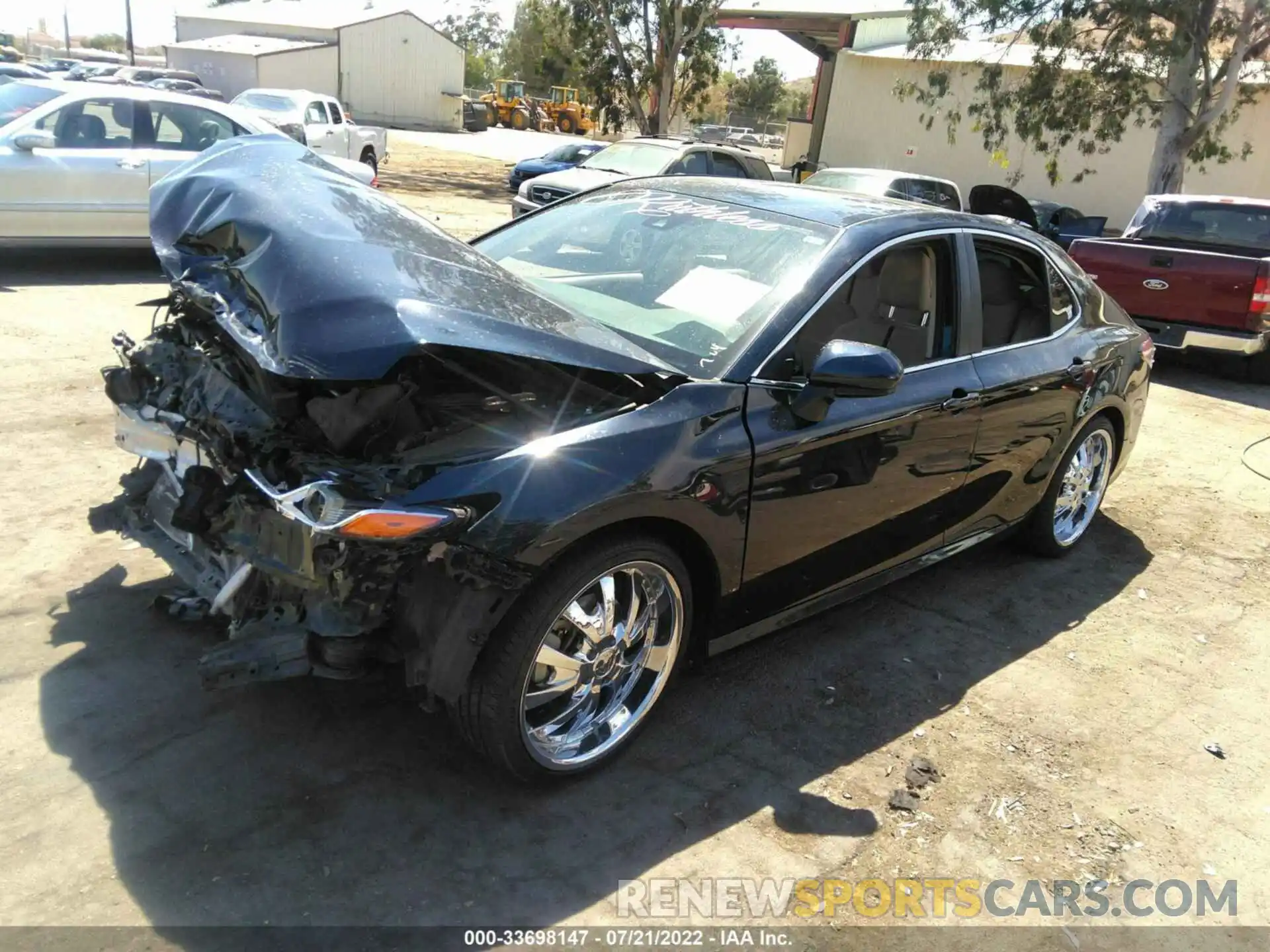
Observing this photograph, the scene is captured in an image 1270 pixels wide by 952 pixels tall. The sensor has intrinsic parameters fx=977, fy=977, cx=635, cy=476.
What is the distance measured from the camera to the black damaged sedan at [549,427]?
2609mm

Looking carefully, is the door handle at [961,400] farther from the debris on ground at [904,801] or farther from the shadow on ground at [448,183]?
the shadow on ground at [448,183]

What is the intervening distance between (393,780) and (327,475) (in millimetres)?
977

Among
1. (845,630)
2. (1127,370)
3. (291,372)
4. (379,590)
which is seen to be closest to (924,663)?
(845,630)

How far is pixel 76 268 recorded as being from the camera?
9.43m

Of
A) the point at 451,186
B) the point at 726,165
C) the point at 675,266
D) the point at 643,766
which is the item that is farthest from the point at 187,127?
the point at 451,186

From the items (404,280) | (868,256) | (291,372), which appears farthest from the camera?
(868,256)

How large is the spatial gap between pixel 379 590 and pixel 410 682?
0.30 metres

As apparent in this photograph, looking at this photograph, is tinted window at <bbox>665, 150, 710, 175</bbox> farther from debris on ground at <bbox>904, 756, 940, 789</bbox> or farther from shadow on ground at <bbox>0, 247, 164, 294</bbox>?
debris on ground at <bbox>904, 756, 940, 789</bbox>

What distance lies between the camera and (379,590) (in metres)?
2.54

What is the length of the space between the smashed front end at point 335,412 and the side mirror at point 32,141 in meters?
6.36

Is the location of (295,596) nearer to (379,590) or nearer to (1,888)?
(379,590)

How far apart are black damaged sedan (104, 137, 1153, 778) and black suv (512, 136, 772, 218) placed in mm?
11376

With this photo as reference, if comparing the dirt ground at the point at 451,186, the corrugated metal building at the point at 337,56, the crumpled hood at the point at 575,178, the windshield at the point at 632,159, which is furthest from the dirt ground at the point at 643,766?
the corrugated metal building at the point at 337,56

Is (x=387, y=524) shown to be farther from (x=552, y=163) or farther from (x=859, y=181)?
(x=552, y=163)
